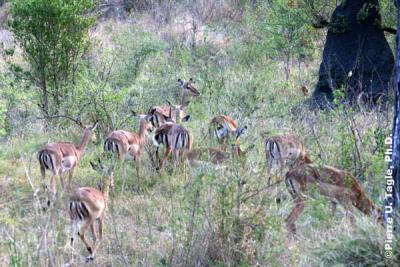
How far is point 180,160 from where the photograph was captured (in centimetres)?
790

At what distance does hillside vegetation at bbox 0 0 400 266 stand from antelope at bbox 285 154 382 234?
99 millimetres

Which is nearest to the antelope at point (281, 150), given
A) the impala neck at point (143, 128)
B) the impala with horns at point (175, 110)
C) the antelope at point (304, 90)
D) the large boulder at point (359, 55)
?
the impala with horns at point (175, 110)

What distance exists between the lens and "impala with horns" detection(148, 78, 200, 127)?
8945mm

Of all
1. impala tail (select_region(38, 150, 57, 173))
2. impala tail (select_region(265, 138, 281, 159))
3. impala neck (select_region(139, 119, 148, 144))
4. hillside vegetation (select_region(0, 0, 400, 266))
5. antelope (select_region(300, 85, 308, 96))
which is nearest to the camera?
hillside vegetation (select_region(0, 0, 400, 266))

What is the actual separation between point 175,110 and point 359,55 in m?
2.76

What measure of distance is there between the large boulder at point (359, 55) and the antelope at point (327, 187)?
4262 mm

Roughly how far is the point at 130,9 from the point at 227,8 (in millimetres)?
3069

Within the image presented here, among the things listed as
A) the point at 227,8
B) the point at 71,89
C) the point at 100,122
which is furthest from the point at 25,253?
the point at 227,8

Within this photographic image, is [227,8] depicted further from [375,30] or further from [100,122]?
[100,122]

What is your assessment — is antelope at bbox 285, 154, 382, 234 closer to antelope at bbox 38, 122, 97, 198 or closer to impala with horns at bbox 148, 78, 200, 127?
antelope at bbox 38, 122, 97, 198

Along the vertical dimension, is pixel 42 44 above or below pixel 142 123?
above

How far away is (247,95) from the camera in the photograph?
9969 millimetres

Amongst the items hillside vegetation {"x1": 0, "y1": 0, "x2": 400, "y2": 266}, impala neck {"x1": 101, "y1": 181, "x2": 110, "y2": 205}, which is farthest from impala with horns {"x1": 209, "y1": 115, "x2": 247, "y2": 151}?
impala neck {"x1": 101, "y1": 181, "x2": 110, "y2": 205}

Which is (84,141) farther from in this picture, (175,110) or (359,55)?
(359,55)
